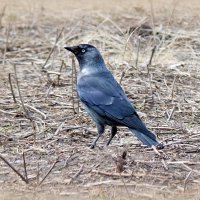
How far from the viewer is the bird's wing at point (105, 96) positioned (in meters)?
7.47

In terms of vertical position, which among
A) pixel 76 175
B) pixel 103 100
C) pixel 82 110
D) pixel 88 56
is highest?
pixel 88 56

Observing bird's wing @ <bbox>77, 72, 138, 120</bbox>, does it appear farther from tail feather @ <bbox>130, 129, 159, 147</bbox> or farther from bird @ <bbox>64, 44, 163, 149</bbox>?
tail feather @ <bbox>130, 129, 159, 147</bbox>

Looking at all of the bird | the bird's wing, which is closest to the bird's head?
the bird

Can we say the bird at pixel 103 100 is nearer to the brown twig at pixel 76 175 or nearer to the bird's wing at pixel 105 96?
the bird's wing at pixel 105 96

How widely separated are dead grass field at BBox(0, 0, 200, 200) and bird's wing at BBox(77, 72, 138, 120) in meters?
0.34

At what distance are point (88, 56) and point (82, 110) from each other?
0.95 metres

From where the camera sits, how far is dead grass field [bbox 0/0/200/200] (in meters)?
6.43

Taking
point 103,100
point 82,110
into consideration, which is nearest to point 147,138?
point 103,100

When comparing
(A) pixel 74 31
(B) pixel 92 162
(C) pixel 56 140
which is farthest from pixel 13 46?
(B) pixel 92 162

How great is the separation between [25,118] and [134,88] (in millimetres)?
1832

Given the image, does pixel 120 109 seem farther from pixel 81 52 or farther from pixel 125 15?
pixel 125 15

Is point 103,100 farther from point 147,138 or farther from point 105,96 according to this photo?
point 147,138

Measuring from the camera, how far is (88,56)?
27.2 ft

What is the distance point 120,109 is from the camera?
748 centimetres
